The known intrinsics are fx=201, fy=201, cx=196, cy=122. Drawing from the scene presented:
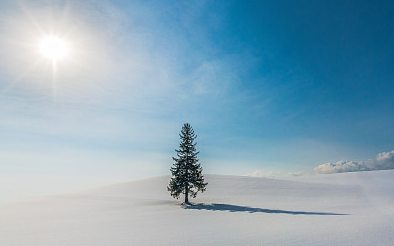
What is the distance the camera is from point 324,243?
874 centimetres

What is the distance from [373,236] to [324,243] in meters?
2.92

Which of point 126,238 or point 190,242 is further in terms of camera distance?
point 126,238

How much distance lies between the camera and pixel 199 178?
90.7 feet

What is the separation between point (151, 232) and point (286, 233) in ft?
24.1

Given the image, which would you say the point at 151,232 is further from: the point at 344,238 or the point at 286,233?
the point at 344,238

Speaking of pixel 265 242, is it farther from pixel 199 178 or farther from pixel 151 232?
pixel 199 178

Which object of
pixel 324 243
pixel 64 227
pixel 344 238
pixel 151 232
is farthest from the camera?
pixel 64 227

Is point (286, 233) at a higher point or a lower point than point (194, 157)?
lower

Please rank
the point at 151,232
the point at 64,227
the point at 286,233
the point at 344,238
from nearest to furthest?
the point at 344,238 < the point at 286,233 < the point at 151,232 < the point at 64,227

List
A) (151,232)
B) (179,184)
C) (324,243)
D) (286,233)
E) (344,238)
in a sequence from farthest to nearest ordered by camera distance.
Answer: (179,184), (151,232), (286,233), (344,238), (324,243)

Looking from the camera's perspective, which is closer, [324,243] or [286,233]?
[324,243]

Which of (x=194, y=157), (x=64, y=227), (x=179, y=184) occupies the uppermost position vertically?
(x=194, y=157)

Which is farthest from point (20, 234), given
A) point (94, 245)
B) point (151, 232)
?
point (151, 232)

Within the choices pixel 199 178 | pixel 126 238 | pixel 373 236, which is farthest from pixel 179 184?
pixel 373 236
